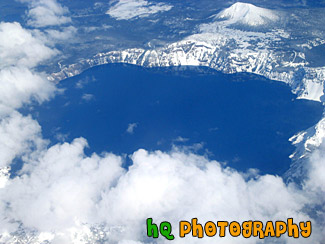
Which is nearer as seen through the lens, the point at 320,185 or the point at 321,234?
the point at 321,234

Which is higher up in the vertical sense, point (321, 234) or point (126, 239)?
point (321, 234)

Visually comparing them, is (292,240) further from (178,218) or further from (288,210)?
(178,218)

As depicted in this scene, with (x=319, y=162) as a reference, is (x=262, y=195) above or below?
below

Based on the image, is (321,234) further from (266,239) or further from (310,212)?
(266,239)

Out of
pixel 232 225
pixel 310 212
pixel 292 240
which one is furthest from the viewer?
pixel 310 212

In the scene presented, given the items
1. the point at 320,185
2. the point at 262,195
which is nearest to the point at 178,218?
the point at 262,195

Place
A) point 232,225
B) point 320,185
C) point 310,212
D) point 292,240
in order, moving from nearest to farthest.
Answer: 1. point 232,225
2. point 292,240
3. point 310,212
4. point 320,185

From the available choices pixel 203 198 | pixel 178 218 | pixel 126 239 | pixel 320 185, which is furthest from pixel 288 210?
pixel 126 239

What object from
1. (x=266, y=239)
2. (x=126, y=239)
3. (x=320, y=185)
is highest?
(x=320, y=185)

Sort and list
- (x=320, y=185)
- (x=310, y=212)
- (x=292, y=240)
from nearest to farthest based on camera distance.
Result: (x=292, y=240), (x=310, y=212), (x=320, y=185)
